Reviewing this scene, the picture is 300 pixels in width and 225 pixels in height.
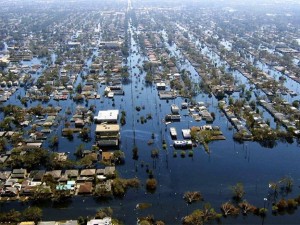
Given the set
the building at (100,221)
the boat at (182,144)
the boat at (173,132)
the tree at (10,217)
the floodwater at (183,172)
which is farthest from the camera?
the boat at (173,132)

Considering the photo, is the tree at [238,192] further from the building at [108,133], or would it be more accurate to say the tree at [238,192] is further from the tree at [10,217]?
the tree at [10,217]

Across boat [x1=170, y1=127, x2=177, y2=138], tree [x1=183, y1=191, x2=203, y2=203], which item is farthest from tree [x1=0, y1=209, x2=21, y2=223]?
boat [x1=170, y1=127, x2=177, y2=138]

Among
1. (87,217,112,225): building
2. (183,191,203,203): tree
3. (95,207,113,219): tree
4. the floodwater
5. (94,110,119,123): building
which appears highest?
(94,110,119,123): building

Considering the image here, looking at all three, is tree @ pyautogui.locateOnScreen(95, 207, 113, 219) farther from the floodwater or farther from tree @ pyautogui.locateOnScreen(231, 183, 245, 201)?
tree @ pyautogui.locateOnScreen(231, 183, 245, 201)

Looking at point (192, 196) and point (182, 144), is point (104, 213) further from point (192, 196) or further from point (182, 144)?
point (182, 144)

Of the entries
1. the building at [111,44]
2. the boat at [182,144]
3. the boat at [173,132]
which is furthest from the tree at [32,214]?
the building at [111,44]

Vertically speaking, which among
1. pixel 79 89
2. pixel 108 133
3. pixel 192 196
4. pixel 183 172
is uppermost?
pixel 108 133

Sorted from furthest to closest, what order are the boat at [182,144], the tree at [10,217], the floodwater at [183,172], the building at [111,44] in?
1. the building at [111,44]
2. the boat at [182,144]
3. the floodwater at [183,172]
4. the tree at [10,217]

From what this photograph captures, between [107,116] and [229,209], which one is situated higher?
[107,116]

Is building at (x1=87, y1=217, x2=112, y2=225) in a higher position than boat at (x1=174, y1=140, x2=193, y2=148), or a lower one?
higher

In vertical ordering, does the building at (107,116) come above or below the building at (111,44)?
above

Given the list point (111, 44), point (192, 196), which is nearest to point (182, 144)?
point (192, 196)
